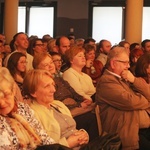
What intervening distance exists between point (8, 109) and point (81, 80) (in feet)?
7.89

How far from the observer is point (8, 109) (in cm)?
279

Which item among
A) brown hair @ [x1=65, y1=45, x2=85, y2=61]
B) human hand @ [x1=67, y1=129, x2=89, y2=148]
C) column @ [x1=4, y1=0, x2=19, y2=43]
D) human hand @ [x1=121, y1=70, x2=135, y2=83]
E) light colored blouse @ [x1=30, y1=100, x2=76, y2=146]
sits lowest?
human hand @ [x1=67, y1=129, x2=89, y2=148]

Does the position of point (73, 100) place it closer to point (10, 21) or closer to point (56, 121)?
point (56, 121)

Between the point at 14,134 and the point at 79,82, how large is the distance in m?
2.40

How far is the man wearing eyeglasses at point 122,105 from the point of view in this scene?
417cm

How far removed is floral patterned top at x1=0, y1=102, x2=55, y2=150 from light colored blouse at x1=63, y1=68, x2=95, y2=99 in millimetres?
1914

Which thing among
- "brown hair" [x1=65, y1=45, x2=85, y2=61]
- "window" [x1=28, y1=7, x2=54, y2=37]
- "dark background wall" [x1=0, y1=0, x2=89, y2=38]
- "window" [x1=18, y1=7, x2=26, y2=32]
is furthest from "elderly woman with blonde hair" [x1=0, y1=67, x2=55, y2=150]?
"window" [x1=18, y1=7, x2=26, y2=32]

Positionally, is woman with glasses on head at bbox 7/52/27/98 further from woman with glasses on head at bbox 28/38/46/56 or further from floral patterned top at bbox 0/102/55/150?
woman with glasses on head at bbox 28/38/46/56

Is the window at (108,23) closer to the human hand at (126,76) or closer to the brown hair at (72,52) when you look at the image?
the brown hair at (72,52)

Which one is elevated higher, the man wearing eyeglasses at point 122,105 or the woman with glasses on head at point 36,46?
the woman with glasses on head at point 36,46

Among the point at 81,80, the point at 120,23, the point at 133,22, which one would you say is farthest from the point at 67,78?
the point at 120,23

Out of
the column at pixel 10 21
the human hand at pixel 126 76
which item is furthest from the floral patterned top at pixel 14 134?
the column at pixel 10 21

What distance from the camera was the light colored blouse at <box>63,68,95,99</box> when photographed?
16.3 feet

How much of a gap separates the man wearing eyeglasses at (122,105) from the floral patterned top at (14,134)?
1.27 m
